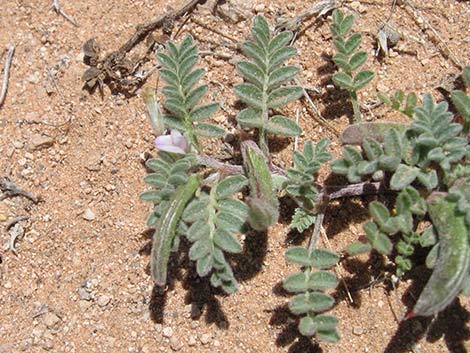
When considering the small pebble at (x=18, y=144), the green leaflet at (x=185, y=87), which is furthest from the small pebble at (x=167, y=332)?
the small pebble at (x=18, y=144)

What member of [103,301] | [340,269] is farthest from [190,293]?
[340,269]

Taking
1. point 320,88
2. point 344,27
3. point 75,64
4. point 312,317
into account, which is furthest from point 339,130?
point 75,64

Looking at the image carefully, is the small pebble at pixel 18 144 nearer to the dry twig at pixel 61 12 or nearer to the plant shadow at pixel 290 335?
the dry twig at pixel 61 12

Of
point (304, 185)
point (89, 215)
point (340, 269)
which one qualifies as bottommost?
point (89, 215)

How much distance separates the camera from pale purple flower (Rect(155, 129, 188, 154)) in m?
3.71

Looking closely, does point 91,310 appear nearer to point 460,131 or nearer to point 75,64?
point 75,64

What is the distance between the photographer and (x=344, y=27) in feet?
13.2

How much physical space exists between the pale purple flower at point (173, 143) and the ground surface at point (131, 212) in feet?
1.93

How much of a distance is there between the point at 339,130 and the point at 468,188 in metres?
0.97

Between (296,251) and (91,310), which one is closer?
(296,251)

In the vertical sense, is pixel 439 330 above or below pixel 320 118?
below

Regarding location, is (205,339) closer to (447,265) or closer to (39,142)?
(447,265)

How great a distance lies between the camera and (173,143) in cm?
376

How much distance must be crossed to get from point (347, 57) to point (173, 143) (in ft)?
3.72
